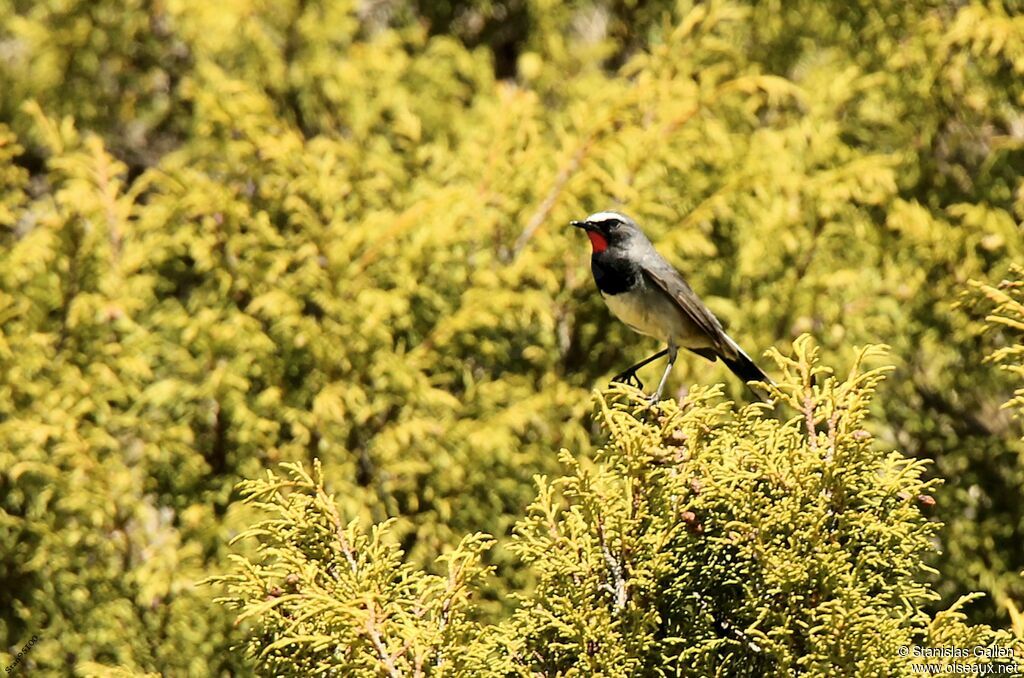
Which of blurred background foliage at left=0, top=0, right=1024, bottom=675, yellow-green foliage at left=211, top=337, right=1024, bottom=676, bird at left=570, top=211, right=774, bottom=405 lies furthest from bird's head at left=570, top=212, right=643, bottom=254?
yellow-green foliage at left=211, top=337, right=1024, bottom=676

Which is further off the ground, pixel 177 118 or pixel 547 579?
pixel 177 118

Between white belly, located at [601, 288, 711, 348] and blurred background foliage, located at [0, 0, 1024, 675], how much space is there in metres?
0.62

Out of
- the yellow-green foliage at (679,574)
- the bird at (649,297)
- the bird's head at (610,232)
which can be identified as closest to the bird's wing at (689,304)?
the bird at (649,297)

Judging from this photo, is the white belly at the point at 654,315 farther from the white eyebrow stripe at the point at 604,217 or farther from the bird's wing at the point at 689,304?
the white eyebrow stripe at the point at 604,217

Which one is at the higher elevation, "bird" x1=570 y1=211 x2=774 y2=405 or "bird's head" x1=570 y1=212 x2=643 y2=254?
"bird's head" x1=570 y1=212 x2=643 y2=254

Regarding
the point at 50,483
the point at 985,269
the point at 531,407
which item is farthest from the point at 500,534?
the point at 985,269

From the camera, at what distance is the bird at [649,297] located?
4438mm

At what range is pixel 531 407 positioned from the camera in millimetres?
4863

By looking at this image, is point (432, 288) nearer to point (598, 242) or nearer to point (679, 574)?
point (598, 242)

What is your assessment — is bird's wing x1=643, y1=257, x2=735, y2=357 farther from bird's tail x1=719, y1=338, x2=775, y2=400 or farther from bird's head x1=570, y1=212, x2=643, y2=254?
bird's head x1=570, y1=212, x2=643, y2=254

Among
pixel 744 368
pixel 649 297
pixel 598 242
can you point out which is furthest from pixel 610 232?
pixel 744 368

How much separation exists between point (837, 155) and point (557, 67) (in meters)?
2.03

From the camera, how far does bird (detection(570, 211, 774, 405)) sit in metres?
4.44

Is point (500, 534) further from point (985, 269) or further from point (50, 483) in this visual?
point (985, 269)
